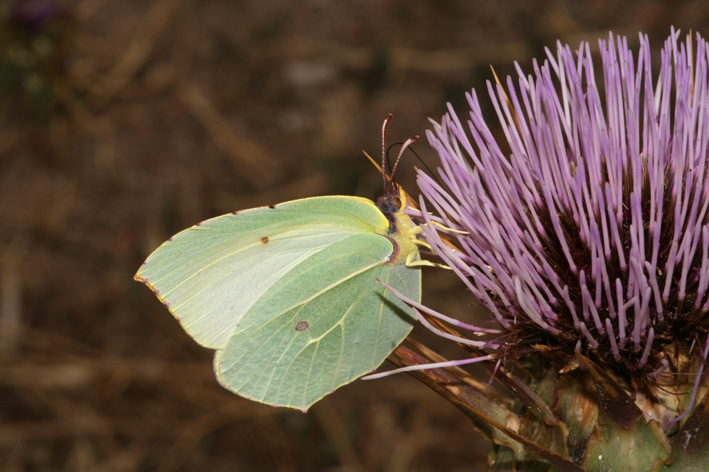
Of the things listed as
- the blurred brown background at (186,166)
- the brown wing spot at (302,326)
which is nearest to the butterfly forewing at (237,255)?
the brown wing spot at (302,326)

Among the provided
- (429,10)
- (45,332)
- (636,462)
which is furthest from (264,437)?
(429,10)

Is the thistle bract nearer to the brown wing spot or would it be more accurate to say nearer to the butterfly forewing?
the butterfly forewing

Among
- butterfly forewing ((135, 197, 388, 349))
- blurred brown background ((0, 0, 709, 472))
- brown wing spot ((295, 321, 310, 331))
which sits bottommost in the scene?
blurred brown background ((0, 0, 709, 472))

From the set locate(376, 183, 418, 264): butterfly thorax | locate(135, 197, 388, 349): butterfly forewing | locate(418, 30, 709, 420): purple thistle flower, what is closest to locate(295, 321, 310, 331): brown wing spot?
locate(135, 197, 388, 349): butterfly forewing

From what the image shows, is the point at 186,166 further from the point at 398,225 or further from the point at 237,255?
the point at 398,225

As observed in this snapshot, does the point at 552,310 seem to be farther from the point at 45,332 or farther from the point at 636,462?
the point at 45,332

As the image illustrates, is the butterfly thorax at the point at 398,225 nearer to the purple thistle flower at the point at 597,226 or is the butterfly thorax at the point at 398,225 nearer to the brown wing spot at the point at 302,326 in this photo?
the purple thistle flower at the point at 597,226
